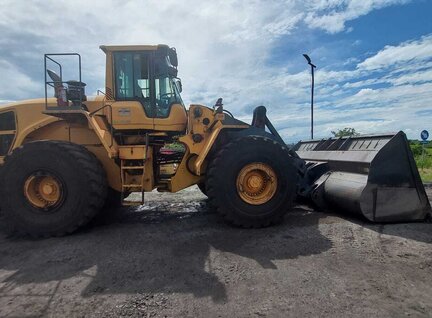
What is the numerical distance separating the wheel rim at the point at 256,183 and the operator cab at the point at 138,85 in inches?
62.4

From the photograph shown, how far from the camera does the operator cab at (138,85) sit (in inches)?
253

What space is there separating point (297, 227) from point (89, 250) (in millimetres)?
3122

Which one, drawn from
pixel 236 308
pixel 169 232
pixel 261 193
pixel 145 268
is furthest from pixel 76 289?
pixel 261 193

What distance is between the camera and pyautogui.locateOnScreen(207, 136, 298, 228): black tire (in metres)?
5.81

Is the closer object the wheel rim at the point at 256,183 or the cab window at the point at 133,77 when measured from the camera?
the wheel rim at the point at 256,183

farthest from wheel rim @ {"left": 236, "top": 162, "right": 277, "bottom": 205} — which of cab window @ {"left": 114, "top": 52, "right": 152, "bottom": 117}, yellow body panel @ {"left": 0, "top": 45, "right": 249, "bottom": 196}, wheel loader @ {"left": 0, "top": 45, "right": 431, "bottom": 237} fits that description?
cab window @ {"left": 114, "top": 52, "right": 152, "bottom": 117}

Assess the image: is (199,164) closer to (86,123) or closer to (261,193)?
(261,193)

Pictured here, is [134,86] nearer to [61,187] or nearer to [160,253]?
[61,187]

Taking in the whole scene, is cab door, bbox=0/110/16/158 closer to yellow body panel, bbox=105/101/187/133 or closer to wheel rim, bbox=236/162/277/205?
yellow body panel, bbox=105/101/187/133

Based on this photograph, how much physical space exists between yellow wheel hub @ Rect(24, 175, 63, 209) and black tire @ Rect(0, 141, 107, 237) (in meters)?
0.05

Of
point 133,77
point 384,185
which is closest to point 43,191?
point 133,77

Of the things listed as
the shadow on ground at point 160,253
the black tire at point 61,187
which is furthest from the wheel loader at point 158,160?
the shadow on ground at point 160,253

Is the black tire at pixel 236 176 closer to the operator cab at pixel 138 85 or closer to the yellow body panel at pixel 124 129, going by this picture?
the yellow body panel at pixel 124 129

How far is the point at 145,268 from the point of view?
4391 mm
